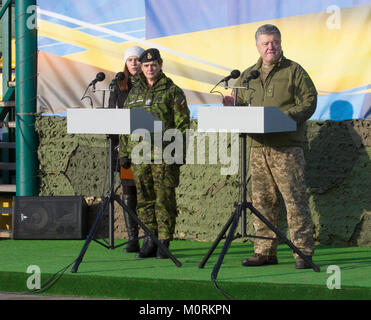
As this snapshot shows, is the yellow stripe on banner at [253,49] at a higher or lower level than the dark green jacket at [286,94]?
higher

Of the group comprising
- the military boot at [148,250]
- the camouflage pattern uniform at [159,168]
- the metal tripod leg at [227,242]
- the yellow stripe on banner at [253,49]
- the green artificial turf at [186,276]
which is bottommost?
the green artificial turf at [186,276]

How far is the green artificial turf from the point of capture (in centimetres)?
498

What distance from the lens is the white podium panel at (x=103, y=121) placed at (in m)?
5.34

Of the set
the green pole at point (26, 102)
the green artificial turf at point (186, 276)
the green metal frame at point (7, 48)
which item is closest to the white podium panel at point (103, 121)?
the green artificial turf at point (186, 276)

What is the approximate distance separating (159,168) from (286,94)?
46.1 inches

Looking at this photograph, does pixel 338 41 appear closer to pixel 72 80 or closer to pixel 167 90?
pixel 167 90

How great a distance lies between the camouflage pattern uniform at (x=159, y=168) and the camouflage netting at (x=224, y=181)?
100 centimetres

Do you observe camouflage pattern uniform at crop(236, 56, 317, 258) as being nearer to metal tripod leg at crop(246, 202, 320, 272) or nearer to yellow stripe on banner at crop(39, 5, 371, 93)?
metal tripod leg at crop(246, 202, 320, 272)

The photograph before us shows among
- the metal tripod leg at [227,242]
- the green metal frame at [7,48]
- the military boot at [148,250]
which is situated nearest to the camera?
the metal tripod leg at [227,242]

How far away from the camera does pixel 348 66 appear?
6.78 meters

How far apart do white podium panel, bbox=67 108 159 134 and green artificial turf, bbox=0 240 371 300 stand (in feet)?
3.30

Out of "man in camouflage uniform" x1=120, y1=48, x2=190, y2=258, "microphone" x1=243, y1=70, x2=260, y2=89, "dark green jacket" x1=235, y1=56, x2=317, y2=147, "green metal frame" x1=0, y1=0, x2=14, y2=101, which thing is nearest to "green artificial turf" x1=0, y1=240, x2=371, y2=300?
"man in camouflage uniform" x1=120, y1=48, x2=190, y2=258

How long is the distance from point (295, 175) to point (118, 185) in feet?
9.05

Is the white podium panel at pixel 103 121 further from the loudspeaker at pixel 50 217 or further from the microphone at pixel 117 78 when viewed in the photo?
the loudspeaker at pixel 50 217
